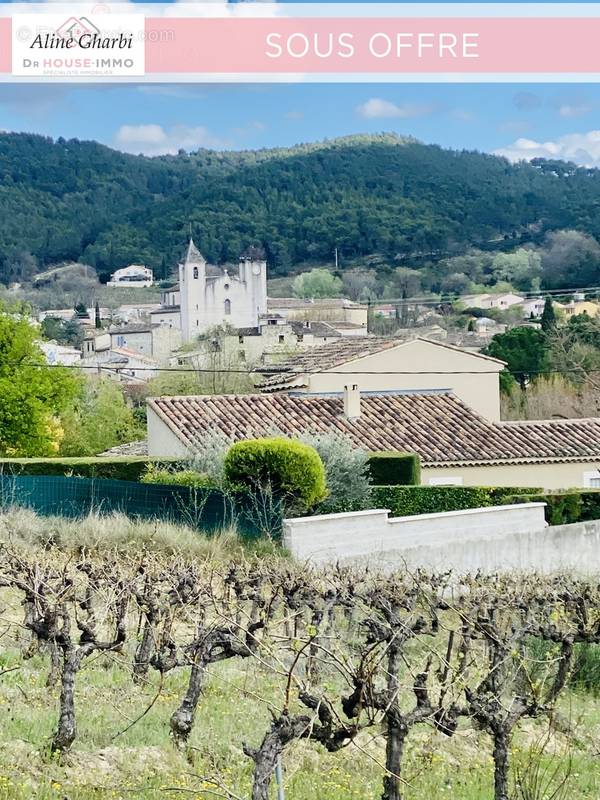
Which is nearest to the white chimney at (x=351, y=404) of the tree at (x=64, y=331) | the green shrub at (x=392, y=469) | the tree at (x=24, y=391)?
the green shrub at (x=392, y=469)

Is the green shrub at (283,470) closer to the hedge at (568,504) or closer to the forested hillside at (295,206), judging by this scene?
the hedge at (568,504)

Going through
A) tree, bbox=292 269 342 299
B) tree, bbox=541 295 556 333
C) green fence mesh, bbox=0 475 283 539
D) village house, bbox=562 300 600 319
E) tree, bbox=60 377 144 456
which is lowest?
tree, bbox=60 377 144 456

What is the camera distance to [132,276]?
14750 cm

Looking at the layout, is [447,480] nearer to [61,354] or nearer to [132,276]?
[61,354]

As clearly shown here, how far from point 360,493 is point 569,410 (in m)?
32.5

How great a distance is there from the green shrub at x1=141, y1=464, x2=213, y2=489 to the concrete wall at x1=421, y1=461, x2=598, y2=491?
6.15 m

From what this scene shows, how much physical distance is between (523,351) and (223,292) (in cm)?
7643

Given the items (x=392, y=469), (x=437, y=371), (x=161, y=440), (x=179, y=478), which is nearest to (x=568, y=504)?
(x=392, y=469)

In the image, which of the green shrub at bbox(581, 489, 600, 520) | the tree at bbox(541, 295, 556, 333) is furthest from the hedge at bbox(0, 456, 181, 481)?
the tree at bbox(541, 295, 556, 333)

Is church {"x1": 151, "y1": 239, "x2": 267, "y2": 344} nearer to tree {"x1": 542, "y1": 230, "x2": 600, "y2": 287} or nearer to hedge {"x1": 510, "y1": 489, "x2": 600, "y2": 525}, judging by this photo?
tree {"x1": 542, "y1": 230, "x2": 600, "y2": 287}

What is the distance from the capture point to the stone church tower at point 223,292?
131 meters

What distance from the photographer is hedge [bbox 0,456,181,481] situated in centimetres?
2369

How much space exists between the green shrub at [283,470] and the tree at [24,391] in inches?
738

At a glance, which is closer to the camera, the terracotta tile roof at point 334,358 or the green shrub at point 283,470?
the green shrub at point 283,470
